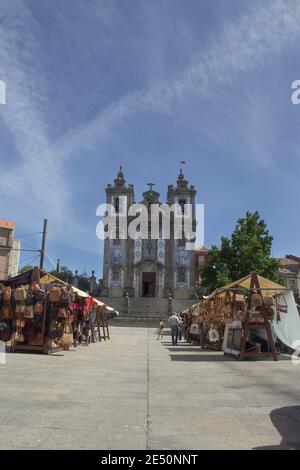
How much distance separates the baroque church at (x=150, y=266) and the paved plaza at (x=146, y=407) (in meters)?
49.6

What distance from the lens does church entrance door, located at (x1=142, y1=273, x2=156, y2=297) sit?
63.2 m

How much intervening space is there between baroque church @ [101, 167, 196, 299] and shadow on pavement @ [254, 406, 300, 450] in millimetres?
Answer: 54534

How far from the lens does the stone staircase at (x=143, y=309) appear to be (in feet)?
165

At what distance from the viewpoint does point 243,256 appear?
4297 cm

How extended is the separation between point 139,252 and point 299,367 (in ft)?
165

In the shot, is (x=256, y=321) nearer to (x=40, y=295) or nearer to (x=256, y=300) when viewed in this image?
(x=256, y=300)

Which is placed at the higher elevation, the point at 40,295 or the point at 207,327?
the point at 40,295

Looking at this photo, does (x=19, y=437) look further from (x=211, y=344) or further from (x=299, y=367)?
(x=211, y=344)

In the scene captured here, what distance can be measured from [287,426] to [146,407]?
2172mm

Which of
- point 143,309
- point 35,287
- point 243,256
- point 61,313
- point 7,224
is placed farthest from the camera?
point 7,224

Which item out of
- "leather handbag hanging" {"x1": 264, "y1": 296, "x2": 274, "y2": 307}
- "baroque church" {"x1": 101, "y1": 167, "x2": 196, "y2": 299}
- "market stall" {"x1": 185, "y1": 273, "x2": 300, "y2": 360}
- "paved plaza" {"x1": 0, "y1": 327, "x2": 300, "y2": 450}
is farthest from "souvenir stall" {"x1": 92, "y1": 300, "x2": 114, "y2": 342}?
"baroque church" {"x1": 101, "y1": 167, "x2": 196, "y2": 299}

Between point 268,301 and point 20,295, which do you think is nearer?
point 20,295

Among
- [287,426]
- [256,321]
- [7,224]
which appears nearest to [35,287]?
[256,321]
